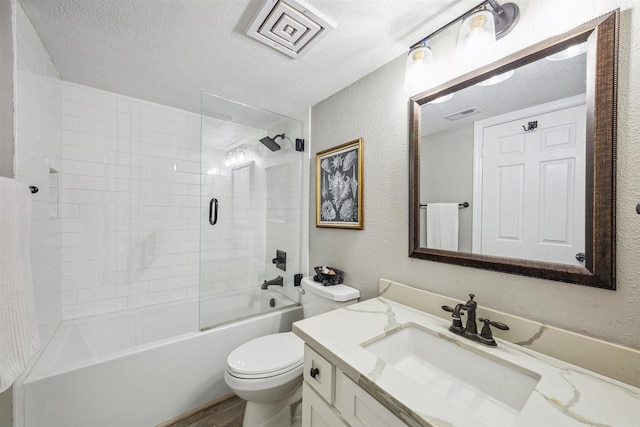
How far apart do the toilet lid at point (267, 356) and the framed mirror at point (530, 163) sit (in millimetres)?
911

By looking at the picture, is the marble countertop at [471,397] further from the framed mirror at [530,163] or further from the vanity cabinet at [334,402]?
the framed mirror at [530,163]

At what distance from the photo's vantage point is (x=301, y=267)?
2.15 metres

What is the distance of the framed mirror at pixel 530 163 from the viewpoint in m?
0.77

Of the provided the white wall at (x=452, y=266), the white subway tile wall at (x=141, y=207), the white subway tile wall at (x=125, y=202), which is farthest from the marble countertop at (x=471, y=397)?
the white subway tile wall at (x=125, y=202)

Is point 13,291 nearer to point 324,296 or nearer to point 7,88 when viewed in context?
point 7,88

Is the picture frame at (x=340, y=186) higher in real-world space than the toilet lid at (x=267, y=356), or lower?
higher

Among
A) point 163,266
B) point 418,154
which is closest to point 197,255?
point 163,266

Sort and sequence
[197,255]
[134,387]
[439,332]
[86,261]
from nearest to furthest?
[439,332]
[134,387]
[86,261]
[197,255]

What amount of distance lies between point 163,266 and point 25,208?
1.37 m

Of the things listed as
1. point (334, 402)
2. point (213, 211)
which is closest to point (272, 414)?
point (334, 402)

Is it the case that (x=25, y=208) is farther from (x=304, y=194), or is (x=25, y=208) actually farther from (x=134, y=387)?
(x=304, y=194)

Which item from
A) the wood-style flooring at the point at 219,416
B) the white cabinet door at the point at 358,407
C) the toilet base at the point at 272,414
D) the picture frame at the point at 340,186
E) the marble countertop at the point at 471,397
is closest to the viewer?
the marble countertop at the point at 471,397

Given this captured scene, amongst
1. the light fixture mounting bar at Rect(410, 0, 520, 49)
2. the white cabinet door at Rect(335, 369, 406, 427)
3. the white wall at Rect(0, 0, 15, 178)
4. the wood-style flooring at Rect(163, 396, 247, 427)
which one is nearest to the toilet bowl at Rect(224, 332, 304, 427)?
the wood-style flooring at Rect(163, 396, 247, 427)

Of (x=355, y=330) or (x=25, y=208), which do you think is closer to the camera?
(x=25, y=208)
